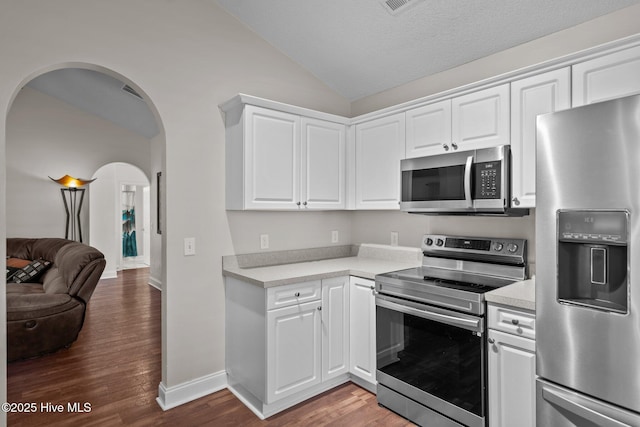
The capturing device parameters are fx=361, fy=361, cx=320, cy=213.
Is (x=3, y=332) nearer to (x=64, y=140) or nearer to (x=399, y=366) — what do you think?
(x=399, y=366)

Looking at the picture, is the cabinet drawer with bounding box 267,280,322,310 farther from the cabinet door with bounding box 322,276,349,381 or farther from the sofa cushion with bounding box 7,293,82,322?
the sofa cushion with bounding box 7,293,82,322

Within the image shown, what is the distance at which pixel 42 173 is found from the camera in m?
5.97

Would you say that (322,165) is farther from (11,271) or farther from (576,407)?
(11,271)

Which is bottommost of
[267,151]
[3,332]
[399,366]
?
[399,366]

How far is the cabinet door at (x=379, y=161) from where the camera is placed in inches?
112

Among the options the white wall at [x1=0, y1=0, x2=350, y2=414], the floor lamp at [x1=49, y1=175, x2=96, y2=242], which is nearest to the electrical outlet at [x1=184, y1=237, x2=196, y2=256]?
the white wall at [x1=0, y1=0, x2=350, y2=414]

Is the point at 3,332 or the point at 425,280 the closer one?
the point at 3,332

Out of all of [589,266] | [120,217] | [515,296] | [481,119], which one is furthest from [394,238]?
[120,217]

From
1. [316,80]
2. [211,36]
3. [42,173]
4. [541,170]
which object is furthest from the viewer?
[42,173]

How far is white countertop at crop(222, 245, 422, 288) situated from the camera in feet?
7.97

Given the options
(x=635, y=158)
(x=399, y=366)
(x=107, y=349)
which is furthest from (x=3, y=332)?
(x=635, y=158)

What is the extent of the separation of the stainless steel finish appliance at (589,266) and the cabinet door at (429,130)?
932 millimetres

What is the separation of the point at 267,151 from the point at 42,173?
17.6ft

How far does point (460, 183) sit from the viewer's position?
2340 millimetres
